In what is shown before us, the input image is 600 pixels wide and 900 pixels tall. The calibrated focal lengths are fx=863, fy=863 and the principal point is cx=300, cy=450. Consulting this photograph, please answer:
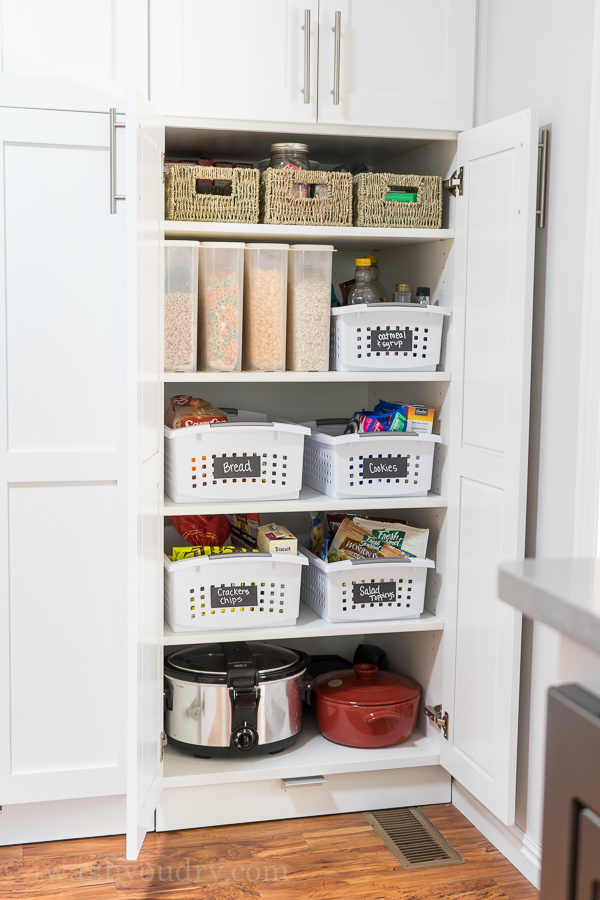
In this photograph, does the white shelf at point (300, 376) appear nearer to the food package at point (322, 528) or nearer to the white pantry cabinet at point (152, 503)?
the white pantry cabinet at point (152, 503)

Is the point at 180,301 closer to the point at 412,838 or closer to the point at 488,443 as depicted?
the point at 488,443

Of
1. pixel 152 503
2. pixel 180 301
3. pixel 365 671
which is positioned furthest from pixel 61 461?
pixel 365 671

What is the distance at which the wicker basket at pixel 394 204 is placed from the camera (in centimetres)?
219

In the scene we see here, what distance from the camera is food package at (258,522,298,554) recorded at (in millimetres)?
2229

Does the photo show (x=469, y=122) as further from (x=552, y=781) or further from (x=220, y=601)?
(x=552, y=781)

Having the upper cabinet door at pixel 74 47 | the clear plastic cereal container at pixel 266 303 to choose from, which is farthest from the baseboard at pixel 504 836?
the upper cabinet door at pixel 74 47

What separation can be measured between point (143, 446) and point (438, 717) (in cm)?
113

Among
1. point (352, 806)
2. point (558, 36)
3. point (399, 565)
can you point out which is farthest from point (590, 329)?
point (352, 806)

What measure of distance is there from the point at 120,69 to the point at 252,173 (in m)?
0.38

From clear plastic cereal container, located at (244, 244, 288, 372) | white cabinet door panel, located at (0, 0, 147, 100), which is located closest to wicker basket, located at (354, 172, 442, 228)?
clear plastic cereal container, located at (244, 244, 288, 372)

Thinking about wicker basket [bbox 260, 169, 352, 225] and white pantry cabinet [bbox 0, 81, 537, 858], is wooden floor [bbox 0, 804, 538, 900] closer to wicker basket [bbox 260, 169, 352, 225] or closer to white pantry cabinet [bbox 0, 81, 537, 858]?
white pantry cabinet [bbox 0, 81, 537, 858]

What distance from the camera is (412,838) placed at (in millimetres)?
2188

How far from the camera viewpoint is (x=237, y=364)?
2160 millimetres

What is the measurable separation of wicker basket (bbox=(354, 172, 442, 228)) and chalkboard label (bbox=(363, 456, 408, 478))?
0.60 metres
